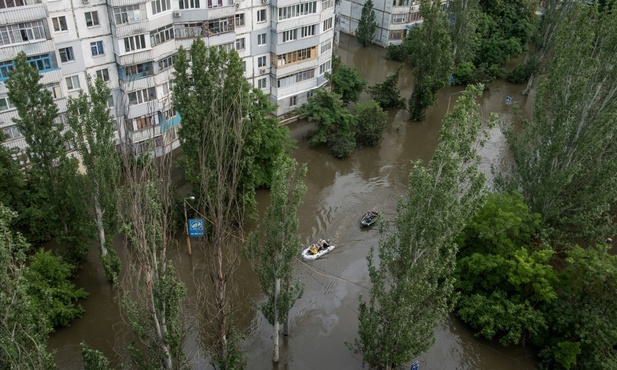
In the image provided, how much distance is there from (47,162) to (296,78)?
73.3ft

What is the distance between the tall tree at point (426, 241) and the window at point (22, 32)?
22.3 m

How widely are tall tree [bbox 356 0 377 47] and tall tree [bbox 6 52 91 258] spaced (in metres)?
A: 41.5

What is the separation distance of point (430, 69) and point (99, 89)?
1084 inches

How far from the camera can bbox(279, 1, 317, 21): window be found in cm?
3638

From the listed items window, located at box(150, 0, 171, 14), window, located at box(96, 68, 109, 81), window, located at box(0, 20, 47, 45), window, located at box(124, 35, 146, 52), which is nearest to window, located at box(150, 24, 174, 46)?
window, located at box(124, 35, 146, 52)

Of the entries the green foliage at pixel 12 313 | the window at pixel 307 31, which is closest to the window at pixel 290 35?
the window at pixel 307 31

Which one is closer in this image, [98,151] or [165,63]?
[98,151]

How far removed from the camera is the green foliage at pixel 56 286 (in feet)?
73.0

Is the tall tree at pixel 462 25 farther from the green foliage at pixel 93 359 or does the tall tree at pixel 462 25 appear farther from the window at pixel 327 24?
the green foliage at pixel 93 359

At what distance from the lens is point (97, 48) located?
2941cm

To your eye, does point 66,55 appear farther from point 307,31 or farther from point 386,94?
point 386,94

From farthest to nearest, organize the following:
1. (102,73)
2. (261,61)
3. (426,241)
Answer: (261,61) → (102,73) → (426,241)

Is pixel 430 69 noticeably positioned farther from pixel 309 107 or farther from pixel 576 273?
pixel 576 273

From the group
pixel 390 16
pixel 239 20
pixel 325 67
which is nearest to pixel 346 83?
pixel 325 67
